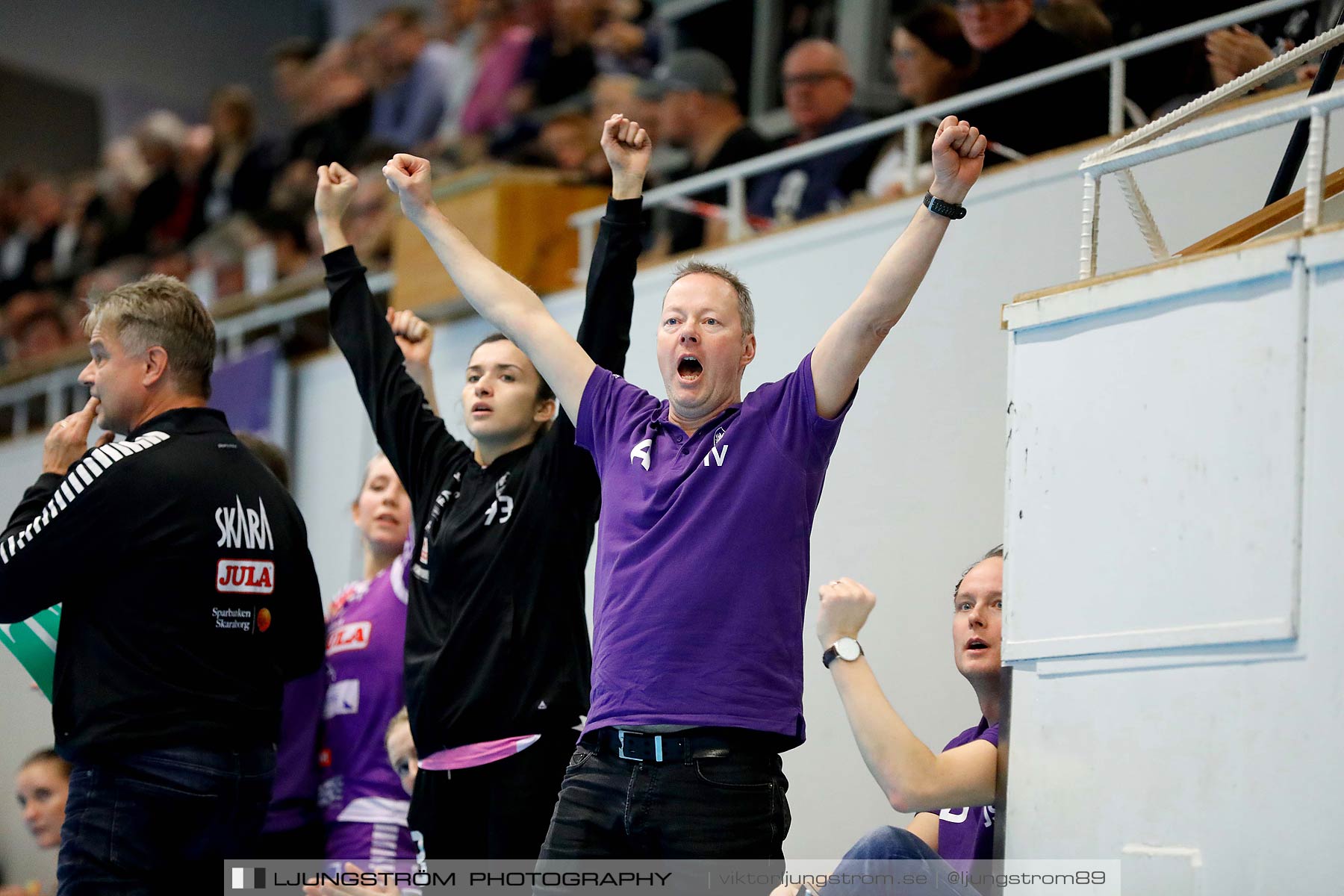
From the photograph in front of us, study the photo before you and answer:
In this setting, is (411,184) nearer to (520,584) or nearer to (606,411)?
(606,411)

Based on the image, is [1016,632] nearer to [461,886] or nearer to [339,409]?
[461,886]

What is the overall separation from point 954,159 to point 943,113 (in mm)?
2327

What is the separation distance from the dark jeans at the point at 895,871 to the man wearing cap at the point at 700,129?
3.43 metres

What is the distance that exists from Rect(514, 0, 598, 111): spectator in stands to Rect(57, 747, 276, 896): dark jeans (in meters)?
5.65

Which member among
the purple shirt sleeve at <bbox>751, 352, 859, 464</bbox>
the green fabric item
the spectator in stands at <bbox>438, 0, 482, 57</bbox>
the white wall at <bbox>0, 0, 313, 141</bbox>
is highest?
the white wall at <bbox>0, 0, 313, 141</bbox>

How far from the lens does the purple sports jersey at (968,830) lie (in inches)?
110

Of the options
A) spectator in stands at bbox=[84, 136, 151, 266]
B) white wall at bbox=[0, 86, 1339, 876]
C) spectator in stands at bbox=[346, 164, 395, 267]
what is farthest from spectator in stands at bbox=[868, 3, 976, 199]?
spectator in stands at bbox=[84, 136, 151, 266]

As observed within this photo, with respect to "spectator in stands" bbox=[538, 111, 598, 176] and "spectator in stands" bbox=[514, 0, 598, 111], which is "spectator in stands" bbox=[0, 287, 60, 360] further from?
"spectator in stands" bbox=[538, 111, 598, 176]

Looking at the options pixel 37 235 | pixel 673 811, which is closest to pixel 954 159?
pixel 673 811

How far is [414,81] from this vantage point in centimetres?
912

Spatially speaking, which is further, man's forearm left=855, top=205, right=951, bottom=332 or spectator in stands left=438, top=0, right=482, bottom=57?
spectator in stands left=438, top=0, right=482, bottom=57

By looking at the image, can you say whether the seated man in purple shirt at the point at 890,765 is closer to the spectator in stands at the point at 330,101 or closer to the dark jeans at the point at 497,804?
the dark jeans at the point at 497,804

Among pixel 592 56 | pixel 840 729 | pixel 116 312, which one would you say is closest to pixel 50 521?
pixel 116 312

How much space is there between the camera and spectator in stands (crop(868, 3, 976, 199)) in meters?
5.01
